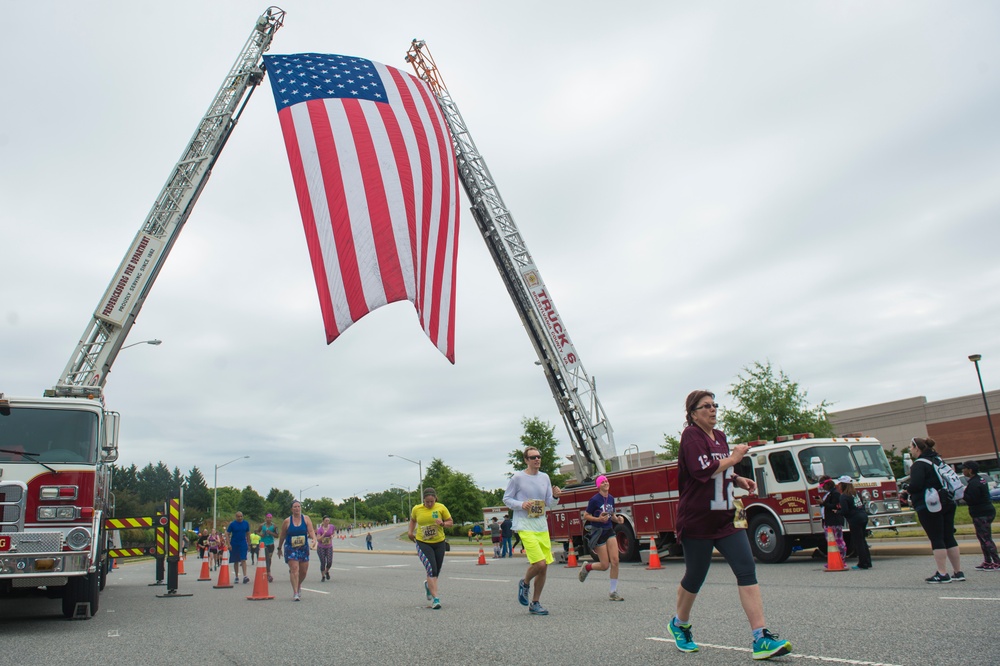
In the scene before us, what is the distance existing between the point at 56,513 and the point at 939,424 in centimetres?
6270

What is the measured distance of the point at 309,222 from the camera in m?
10.6

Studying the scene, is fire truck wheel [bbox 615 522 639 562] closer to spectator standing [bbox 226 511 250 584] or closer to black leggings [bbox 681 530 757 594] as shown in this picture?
spectator standing [bbox 226 511 250 584]

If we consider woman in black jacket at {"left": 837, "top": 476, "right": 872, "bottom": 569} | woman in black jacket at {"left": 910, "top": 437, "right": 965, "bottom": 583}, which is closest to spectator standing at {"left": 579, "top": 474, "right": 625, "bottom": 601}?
woman in black jacket at {"left": 910, "top": 437, "right": 965, "bottom": 583}

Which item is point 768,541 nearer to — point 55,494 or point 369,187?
point 369,187

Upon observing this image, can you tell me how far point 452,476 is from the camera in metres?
70.4

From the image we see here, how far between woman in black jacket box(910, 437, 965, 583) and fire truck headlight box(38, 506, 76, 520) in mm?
9859

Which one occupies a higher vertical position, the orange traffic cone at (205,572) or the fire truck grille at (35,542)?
the fire truck grille at (35,542)

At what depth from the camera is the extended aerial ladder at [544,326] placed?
23.8 m

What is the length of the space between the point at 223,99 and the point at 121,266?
5.06m

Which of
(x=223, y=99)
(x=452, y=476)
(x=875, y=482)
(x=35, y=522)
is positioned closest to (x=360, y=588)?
(x=35, y=522)

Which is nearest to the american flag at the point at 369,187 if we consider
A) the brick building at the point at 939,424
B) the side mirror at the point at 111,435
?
the side mirror at the point at 111,435

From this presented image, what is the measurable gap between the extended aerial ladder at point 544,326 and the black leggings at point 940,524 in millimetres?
14756

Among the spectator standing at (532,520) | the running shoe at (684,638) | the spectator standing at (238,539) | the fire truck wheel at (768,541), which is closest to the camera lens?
the running shoe at (684,638)

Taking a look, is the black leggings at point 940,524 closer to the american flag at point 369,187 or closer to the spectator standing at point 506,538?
the american flag at point 369,187
